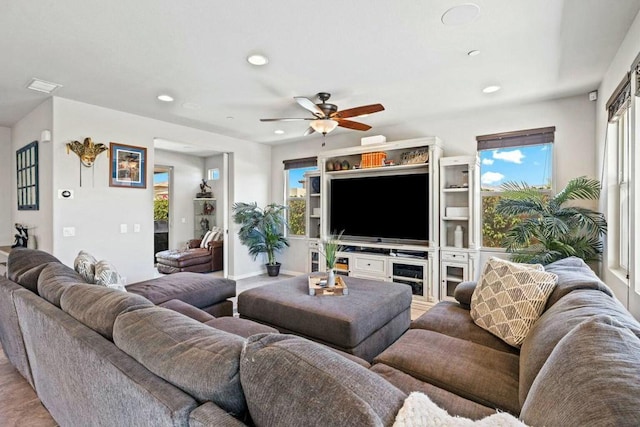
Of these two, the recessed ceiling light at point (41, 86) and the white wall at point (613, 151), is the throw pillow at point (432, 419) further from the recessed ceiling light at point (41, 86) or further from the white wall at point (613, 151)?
the recessed ceiling light at point (41, 86)

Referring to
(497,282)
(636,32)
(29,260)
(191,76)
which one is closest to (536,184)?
(636,32)

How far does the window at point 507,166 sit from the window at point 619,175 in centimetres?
79

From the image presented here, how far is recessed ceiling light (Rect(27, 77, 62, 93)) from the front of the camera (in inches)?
121

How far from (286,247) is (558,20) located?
16.4 ft

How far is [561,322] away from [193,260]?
5937 mm

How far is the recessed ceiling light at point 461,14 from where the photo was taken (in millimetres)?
1973

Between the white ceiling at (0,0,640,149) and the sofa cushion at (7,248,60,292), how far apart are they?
5.30ft

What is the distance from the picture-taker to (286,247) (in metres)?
6.10

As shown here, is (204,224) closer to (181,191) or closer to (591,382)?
(181,191)

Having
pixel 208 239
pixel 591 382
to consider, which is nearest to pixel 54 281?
pixel 591 382

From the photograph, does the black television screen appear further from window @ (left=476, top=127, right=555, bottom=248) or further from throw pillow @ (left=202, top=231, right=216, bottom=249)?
throw pillow @ (left=202, top=231, right=216, bottom=249)

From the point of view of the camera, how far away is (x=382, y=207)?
468 cm

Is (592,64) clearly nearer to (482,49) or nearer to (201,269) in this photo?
(482,49)

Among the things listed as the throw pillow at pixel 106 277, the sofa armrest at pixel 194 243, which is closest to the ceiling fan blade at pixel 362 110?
the throw pillow at pixel 106 277
